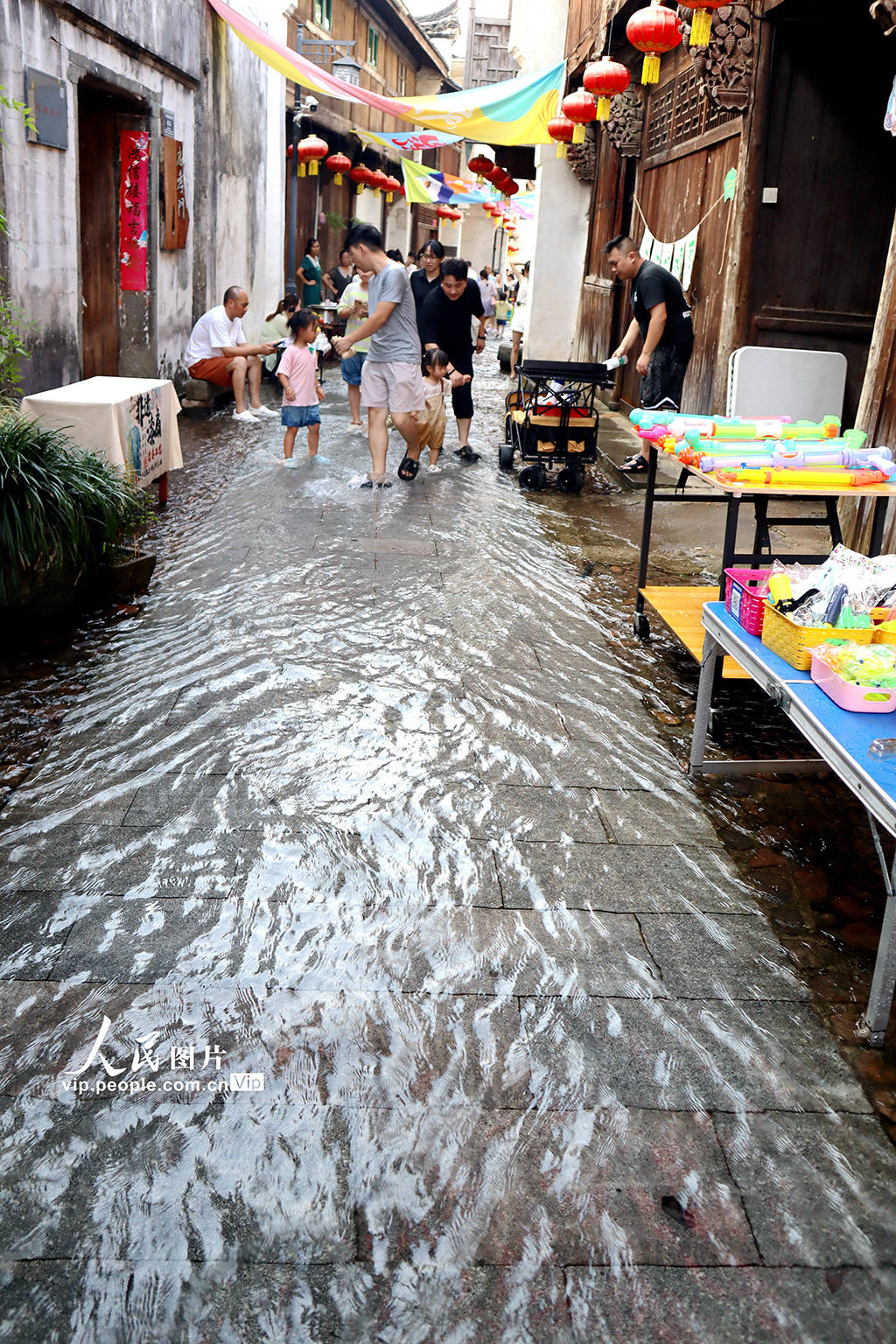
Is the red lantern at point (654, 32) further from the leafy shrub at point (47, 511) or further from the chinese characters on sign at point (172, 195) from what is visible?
the chinese characters on sign at point (172, 195)

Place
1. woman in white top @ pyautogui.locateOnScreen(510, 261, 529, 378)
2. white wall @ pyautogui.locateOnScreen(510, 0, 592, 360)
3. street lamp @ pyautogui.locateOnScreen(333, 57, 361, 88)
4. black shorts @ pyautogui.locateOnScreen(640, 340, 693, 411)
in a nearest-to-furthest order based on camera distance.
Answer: black shorts @ pyautogui.locateOnScreen(640, 340, 693, 411) → white wall @ pyautogui.locateOnScreen(510, 0, 592, 360) → street lamp @ pyautogui.locateOnScreen(333, 57, 361, 88) → woman in white top @ pyautogui.locateOnScreen(510, 261, 529, 378)

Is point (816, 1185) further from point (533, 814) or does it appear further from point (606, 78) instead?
point (606, 78)

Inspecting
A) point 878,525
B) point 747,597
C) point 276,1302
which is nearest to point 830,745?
point 747,597

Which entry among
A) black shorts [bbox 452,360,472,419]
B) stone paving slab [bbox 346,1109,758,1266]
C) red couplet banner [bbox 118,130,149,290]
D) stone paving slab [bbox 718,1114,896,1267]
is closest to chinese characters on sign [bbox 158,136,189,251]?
red couplet banner [bbox 118,130,149,290]

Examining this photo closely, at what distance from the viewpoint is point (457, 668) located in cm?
524

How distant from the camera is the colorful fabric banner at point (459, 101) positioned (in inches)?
453

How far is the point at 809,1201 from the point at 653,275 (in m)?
7.08

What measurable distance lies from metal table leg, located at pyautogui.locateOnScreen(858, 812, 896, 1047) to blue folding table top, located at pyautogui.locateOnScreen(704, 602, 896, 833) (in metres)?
0.14

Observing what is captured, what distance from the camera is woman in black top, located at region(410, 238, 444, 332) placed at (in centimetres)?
990

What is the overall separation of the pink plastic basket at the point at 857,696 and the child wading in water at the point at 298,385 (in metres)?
6.62

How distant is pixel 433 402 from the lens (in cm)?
945

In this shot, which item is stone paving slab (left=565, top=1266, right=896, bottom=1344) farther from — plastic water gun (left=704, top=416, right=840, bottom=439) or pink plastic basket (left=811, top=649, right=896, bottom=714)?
plastic water gun (left=704, top=416, right=840, bottom=439)

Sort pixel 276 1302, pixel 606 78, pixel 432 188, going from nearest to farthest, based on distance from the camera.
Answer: pixel 276 1302 → pixel 606 78 → pixel 432 188

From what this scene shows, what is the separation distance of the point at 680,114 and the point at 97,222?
5755 mm
